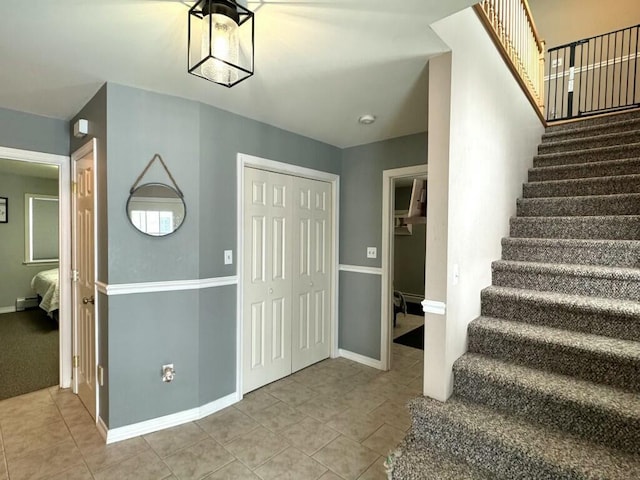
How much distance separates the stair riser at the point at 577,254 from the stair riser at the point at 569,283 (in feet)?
0.81

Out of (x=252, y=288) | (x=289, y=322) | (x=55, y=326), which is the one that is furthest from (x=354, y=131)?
(x=55, y=326)

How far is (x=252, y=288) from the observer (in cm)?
283

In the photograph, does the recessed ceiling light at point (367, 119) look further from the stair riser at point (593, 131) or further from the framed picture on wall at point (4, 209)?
the framed picture on wall at point (4, 209)

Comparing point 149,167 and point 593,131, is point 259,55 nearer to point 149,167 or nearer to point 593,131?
point 149,167

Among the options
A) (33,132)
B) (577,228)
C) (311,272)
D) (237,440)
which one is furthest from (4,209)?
(577,228)

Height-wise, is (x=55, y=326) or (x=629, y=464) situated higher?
(x=629, y=464)

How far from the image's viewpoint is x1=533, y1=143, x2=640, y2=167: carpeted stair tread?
2.76 metres

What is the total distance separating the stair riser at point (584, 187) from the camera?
7.96ft

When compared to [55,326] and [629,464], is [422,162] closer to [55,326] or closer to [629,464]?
[629,464]

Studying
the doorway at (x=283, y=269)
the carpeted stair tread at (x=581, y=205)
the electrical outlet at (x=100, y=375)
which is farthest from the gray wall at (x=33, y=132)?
the carpeted stair tread at (x=581, y=205)

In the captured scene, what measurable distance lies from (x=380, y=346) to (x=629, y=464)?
2.19 m

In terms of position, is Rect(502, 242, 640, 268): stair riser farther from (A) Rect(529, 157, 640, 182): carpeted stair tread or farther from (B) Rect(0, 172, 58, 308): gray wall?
(B) Rect(0, 172, 58, 308): gray wall

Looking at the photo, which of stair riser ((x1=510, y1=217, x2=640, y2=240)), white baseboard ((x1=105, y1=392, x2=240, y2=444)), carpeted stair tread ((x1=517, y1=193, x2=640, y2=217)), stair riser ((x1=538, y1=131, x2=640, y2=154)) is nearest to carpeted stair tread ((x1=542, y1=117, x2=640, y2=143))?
stair riser ((x1=538, y1=131, x2=640, y2=154))

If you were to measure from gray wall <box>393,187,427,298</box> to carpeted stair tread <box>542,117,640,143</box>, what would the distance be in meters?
2.79
